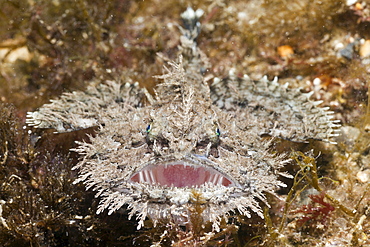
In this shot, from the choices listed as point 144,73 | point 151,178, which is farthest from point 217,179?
point 144,73

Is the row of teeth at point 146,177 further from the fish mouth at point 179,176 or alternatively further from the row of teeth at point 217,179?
the row of teeth at point 217,179

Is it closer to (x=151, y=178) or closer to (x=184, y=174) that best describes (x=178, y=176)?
(x=184, y=174)

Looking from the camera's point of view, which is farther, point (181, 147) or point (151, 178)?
point (151, 178)

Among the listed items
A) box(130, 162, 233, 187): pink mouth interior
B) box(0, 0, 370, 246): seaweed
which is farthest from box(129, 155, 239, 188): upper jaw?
box(0, 0, 370, 246): seaweed

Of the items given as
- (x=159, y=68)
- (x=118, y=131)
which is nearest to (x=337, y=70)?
(x=159, y=68)

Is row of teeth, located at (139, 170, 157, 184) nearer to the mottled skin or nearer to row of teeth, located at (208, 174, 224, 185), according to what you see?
the mottled skin

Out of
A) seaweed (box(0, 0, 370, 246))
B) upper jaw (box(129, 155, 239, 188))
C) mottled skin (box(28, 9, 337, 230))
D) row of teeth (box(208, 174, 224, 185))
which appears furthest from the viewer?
seaweed (box(0, 0, 370, 246))

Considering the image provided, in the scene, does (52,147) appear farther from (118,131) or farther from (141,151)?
(141,151)
